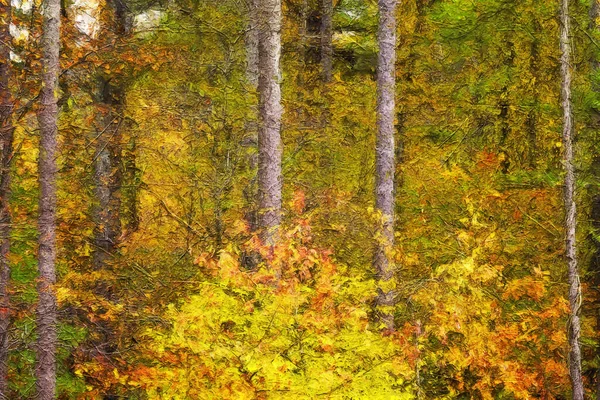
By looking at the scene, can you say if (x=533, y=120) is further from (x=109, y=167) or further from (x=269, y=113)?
(x=109, y=167)

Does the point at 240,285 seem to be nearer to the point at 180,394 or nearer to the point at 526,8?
the point at 180,394

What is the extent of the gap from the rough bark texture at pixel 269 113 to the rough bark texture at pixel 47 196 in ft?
10.7

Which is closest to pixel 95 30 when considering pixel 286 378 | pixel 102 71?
pixel 102 71

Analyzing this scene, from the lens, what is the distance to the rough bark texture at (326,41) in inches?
778

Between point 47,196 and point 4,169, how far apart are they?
3.86 feet

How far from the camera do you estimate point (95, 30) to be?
1606cm

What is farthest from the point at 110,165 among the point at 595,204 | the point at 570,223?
the point at 595,204

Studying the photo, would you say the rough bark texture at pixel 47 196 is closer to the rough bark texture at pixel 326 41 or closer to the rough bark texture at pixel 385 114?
the rough bark texture at pixel 385 114

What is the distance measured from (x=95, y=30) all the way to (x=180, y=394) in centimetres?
943

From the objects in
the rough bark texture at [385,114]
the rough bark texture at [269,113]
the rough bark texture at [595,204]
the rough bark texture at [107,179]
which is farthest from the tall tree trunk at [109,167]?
the rough bark texture at [595,204]

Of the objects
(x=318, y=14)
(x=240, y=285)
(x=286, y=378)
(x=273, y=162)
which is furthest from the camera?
(x=318, y=14)

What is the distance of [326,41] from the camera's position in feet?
65.7

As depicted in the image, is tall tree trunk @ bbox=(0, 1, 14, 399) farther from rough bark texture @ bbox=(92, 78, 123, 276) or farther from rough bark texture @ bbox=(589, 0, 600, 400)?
rough bark texture @ bbox=(589, 0, 600, 400)

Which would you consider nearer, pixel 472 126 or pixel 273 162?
pixel 273 162
